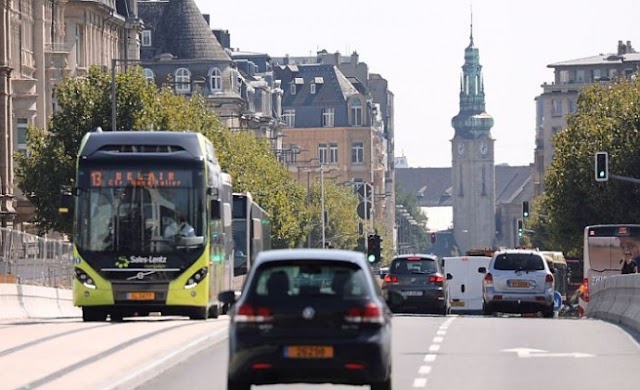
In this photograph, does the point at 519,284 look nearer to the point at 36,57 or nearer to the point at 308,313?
the point at 308,313

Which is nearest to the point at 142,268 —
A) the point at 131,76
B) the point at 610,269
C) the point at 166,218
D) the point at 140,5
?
the point at 166,218

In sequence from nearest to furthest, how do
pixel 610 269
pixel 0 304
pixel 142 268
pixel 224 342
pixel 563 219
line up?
pixel 224 342 → pixel 142 268 → pixel 0 304 → pixel 610 269 → pixel 563 219

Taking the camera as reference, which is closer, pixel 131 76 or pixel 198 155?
pixel 198 155

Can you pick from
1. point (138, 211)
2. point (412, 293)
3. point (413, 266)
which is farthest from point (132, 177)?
point (413, 266)

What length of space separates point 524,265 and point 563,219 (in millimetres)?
49083

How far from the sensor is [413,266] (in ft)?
173

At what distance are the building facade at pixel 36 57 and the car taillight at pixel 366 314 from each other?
194 feet

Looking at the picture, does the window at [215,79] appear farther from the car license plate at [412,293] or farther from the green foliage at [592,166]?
the car license plate at [412,293]

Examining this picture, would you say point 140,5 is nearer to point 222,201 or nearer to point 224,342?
point 222,201

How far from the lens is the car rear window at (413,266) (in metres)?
52.7

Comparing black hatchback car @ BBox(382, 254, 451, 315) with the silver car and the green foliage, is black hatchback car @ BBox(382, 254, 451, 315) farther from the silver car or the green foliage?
the green foliage

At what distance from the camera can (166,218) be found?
37906 mm

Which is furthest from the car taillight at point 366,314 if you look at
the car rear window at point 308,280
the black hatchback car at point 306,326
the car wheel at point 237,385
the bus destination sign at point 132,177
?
the bus destination sign at point 132,177

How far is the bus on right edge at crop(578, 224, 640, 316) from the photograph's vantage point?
61.5 meters
